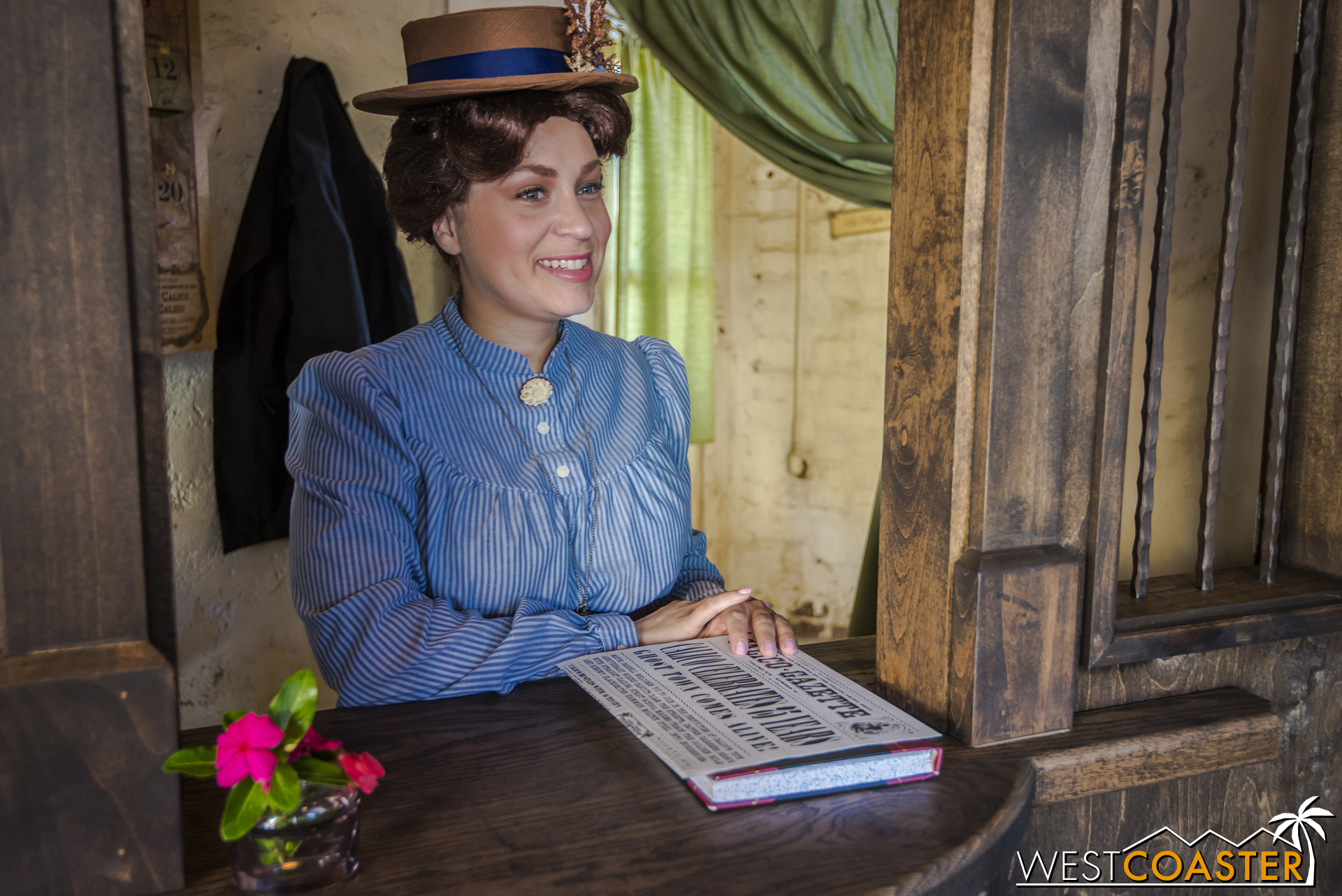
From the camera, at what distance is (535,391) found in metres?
1.51

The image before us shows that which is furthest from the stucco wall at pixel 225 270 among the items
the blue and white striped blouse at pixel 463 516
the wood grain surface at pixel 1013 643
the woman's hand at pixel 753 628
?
the wood grain surface at pixel 1013 643

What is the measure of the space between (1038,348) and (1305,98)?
0.51 m

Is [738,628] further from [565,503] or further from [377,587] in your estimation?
[377,587]

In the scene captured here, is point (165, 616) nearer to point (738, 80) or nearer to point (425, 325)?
point (425, 325)

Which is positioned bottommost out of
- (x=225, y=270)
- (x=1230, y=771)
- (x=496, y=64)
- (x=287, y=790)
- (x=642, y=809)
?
(x=1230, y=771)

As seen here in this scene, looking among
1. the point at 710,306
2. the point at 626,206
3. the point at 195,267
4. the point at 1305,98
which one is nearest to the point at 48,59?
the point at 1305,98

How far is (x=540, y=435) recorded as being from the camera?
1497 mm

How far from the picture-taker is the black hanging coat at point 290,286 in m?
2.21

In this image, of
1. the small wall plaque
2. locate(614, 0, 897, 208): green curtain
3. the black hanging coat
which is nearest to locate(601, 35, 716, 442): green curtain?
the small wall plaque

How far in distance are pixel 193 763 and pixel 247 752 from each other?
5 cm

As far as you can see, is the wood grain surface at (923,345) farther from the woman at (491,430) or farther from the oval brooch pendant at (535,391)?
the oval brooch pendant at (535,391)

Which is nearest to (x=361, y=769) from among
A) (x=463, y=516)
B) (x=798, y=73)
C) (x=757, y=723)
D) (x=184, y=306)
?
A: (x=757, y=723)

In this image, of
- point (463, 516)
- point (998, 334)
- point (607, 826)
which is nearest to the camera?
point (607, 826)

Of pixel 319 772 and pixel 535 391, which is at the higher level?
pixel 535 391
